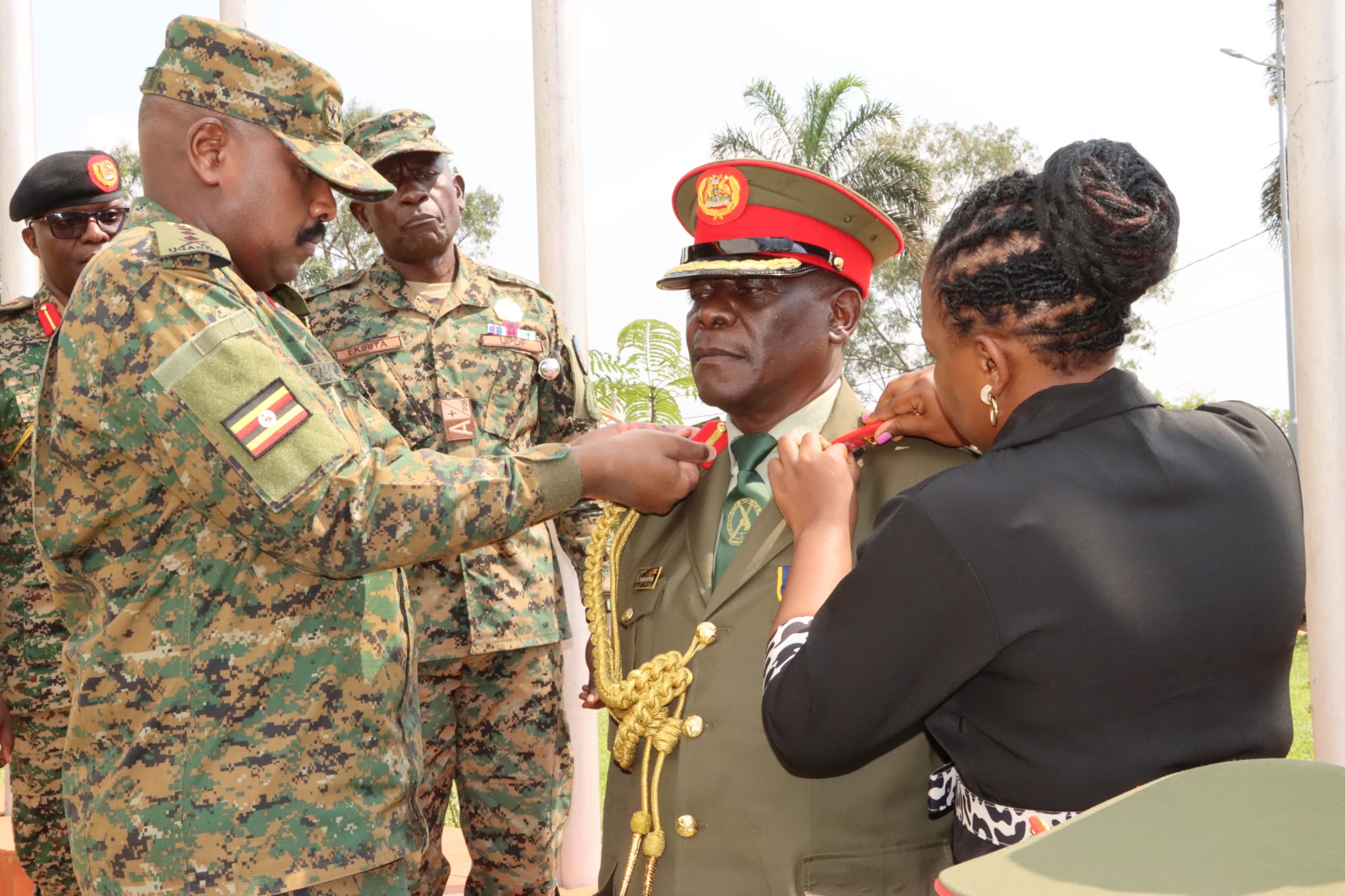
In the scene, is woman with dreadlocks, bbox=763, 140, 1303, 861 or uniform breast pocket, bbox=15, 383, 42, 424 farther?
uniform breast pocket, bbox=15, 383, 42, 424

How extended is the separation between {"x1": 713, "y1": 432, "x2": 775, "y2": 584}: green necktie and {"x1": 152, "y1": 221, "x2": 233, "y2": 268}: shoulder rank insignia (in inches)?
44.3

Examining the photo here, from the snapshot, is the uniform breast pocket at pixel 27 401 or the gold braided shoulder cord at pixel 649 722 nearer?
the gold braided shoulder cord at pixel 649 722

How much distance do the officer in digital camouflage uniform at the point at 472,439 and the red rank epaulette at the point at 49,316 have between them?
0.97m

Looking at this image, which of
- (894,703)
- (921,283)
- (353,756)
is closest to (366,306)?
(353,756)

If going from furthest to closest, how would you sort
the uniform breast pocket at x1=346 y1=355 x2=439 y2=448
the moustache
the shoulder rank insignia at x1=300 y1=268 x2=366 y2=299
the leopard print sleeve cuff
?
the shoulder rank insignia at x1=300 y1=268 x2=366 y2=299 → the uniform breast pocket at x1=346 y1=355 x2=439 y2=448 → the moustache → the leopard print sleeve cuff

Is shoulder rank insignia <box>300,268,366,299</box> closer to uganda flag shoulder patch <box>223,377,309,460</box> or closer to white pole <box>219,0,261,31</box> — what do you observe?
white pole <box>219,0,261,31</box>

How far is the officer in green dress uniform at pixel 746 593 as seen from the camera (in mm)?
2059

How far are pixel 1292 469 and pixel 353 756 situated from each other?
1742 millimetres

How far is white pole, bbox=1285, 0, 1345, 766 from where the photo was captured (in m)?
2.94

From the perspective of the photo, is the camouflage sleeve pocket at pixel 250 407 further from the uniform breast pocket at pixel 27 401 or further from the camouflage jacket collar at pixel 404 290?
the uniform breast pocket at pixel 27 401

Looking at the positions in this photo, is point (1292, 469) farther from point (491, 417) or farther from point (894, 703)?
point (491, 417)

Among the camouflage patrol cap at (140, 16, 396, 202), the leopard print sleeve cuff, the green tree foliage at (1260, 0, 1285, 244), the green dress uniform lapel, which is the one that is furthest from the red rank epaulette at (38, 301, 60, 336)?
the green tree foliage at (1260, 0, 1285, 244)

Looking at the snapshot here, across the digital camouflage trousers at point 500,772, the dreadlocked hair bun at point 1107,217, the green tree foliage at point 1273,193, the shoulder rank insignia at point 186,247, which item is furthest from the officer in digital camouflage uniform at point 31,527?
the green tree foliage at point 1273,193

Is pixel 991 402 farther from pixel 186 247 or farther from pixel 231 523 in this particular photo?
pixel 186 247
